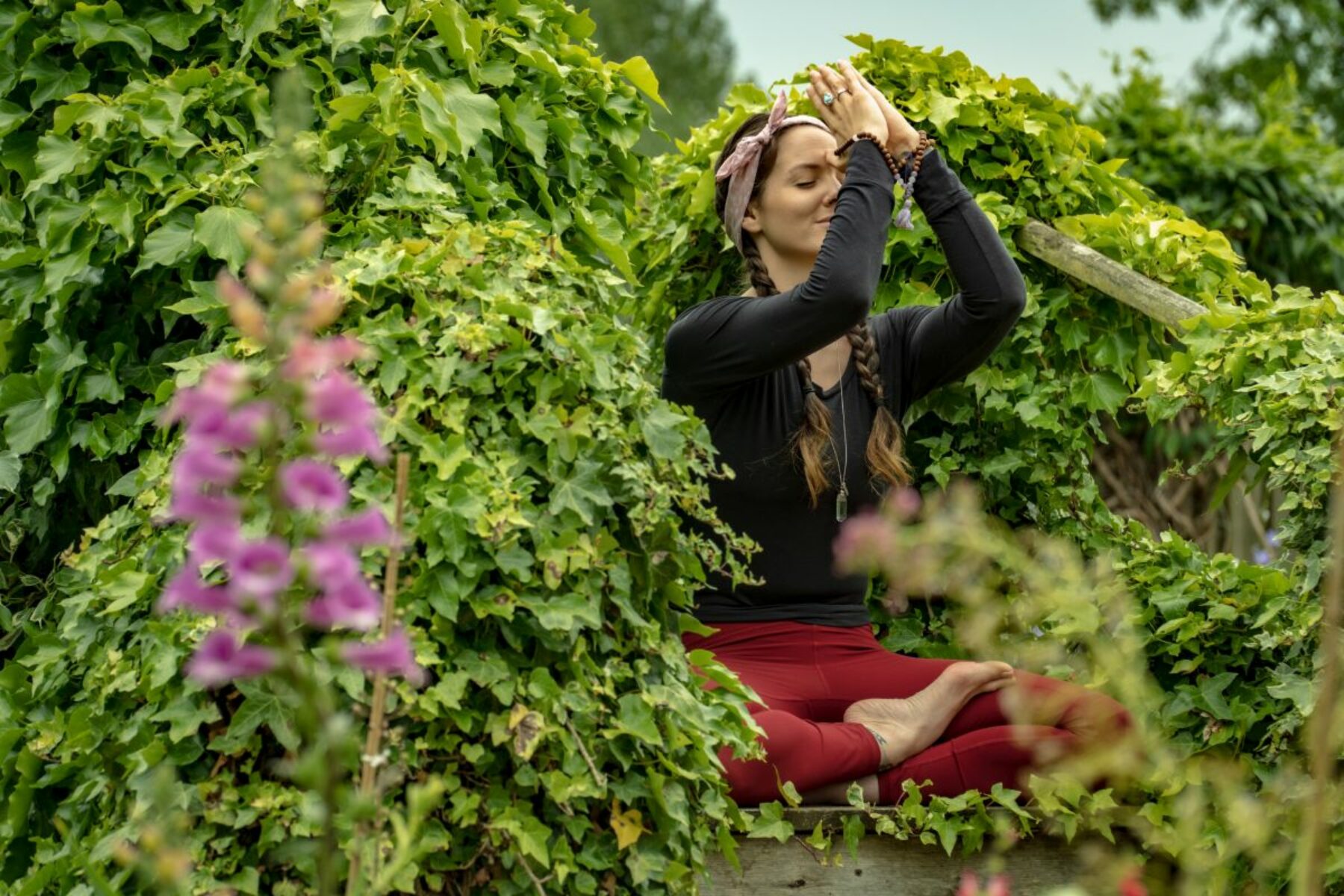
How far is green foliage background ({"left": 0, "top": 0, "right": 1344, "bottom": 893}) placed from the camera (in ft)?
6.10

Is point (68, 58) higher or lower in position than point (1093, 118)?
lower

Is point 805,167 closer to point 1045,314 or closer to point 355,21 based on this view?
point 1045,314

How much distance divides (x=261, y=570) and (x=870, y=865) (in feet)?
5.99

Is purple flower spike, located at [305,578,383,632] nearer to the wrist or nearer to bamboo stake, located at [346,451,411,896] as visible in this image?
bamboo stake, located at [346,451,411,896]

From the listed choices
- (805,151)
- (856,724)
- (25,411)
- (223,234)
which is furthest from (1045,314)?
(25,411)

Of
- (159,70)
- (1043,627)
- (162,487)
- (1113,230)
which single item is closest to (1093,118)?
(1113,230)

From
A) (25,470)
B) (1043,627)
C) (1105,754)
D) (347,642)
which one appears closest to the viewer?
(1105,754)

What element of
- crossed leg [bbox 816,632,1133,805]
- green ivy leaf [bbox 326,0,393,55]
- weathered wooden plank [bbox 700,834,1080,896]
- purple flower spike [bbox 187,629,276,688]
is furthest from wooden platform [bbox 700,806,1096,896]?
purple flower spike [bbox 187,629,276,688]

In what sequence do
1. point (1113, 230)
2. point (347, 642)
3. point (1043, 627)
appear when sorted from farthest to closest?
1. point (1113, 230)
2. point (1043, 627)
3. point (347, 642)

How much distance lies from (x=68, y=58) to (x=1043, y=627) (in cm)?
204

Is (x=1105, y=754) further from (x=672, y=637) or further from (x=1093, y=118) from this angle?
(x=1093, y=118)

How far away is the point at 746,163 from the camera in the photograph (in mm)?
3170

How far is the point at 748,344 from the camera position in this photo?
2773 mm

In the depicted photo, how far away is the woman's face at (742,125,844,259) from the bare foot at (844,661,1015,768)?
2.93 ft
